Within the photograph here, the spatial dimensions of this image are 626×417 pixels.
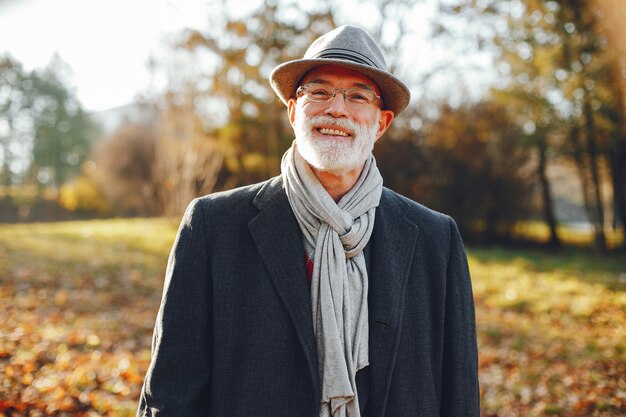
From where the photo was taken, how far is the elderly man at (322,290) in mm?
1866

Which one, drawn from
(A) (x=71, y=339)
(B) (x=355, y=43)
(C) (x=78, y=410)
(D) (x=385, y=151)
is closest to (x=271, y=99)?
(D) (x=385, y=151)

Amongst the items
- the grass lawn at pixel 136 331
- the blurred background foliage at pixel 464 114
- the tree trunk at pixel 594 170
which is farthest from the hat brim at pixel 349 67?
the tree trunk at pixel 594 170

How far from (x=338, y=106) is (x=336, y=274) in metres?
0.72

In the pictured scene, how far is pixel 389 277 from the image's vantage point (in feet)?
6.79

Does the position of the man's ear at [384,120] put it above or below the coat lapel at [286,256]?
above

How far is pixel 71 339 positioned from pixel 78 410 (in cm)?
189

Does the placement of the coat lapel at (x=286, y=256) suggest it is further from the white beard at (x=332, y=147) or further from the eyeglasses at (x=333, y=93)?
the eyeglasses at (x=333, y=93)

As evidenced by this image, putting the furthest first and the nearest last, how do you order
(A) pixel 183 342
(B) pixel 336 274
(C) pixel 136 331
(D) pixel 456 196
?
(D) pixel 456 196, (C) pixel 136 331, (B) pixel 336 274, (A) pixel 183 342

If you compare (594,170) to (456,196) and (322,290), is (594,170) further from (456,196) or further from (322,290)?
(322,290)

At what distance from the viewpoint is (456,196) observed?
54.9 ft

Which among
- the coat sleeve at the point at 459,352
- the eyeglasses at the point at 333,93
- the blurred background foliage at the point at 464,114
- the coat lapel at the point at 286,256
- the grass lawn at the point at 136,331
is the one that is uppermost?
the blurred background foliage at the point at 464,114

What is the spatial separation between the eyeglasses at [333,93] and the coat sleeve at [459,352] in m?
0.86

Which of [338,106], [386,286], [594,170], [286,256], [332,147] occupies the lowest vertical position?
[386,286]

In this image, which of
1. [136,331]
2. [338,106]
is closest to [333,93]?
[338,106]
